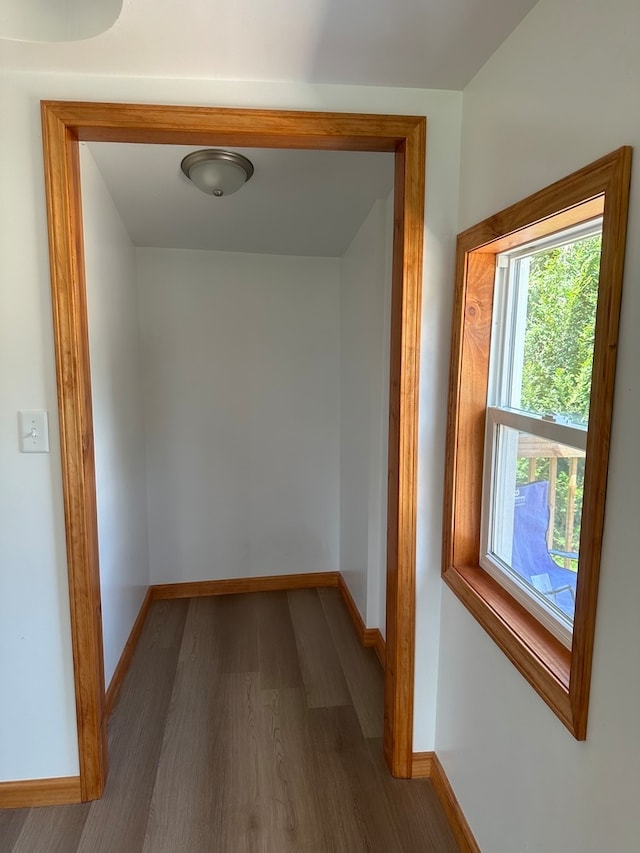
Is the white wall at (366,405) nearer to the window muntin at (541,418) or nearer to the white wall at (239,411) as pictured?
the white wall at (239,411)

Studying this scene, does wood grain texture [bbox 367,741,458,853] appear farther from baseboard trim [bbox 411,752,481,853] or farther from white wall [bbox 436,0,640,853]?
white wall [bbox 436,0,640,853]

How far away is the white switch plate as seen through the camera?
157 cm

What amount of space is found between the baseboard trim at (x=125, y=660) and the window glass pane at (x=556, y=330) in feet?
6.32

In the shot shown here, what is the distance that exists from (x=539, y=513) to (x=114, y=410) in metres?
1.80

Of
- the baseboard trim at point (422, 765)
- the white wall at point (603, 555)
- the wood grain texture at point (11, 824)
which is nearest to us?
the white wall at point (603, 555)

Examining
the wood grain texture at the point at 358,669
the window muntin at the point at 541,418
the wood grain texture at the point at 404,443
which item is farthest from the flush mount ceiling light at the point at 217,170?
the wood grain texture at the point at 358,669

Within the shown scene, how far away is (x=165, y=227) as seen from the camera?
2.58 m

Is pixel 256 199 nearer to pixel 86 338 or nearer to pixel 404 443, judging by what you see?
pixel 86 338

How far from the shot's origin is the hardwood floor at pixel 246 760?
1602mm

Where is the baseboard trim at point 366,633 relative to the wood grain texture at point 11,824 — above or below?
above

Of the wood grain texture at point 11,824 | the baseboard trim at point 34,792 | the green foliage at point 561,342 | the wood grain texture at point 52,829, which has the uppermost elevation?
the green foliage at point 561,342

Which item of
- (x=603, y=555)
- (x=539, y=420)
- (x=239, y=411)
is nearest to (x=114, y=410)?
(x=239, y=411)

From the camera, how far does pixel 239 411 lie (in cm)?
313

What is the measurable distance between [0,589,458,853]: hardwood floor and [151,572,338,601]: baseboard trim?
14.0 inches
